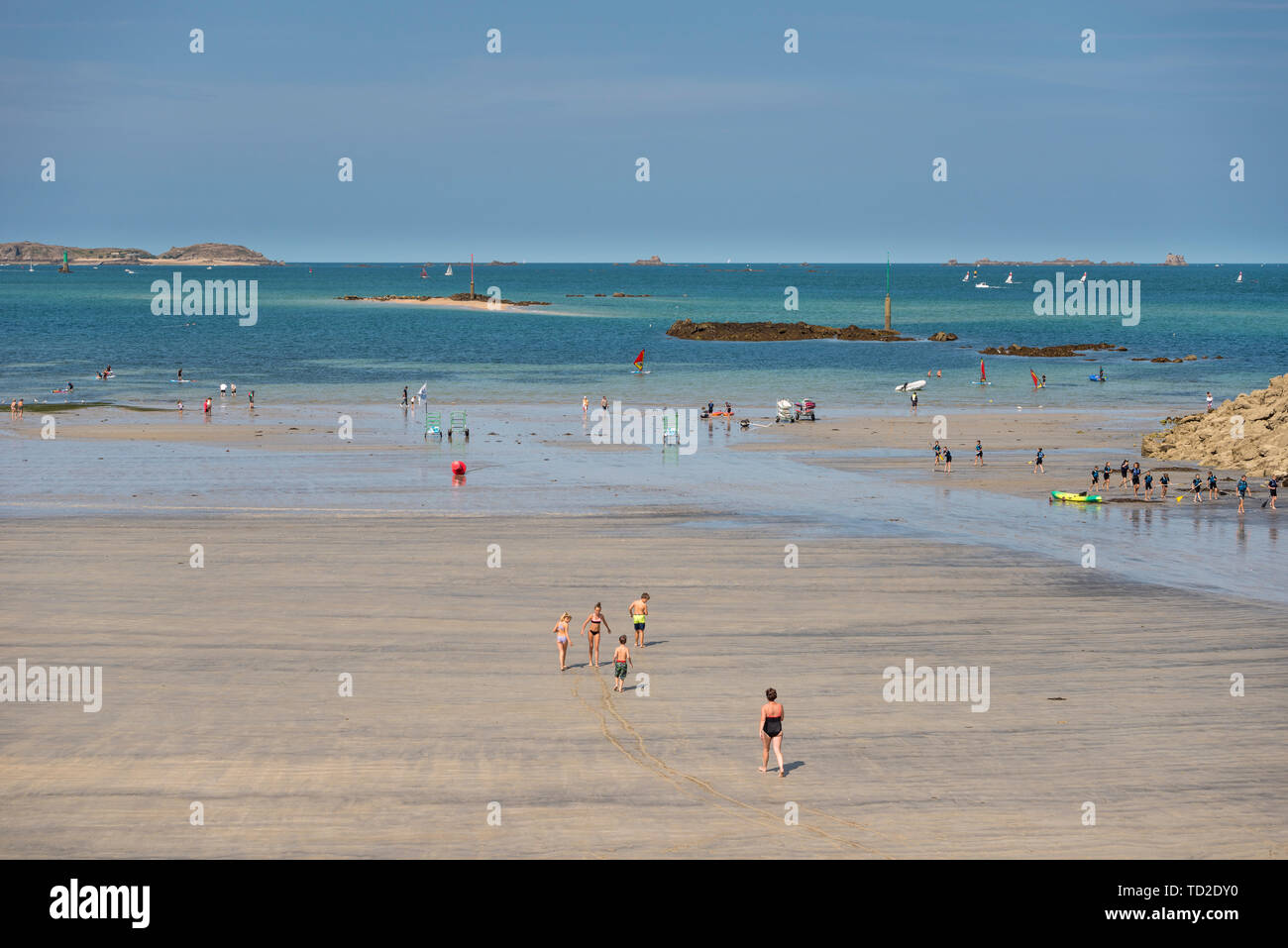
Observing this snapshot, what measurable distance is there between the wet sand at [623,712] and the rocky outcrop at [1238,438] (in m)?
22.3

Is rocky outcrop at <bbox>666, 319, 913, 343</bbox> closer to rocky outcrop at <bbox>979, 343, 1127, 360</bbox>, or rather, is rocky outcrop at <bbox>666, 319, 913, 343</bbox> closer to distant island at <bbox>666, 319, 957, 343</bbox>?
distant island at <bbox>666, 319, 957, 343</bbox>

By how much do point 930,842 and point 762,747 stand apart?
3439 mm

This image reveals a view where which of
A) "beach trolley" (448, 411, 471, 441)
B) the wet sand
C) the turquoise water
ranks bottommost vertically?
the wet sand

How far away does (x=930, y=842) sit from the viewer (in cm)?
1705

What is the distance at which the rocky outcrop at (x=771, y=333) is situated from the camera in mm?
140250

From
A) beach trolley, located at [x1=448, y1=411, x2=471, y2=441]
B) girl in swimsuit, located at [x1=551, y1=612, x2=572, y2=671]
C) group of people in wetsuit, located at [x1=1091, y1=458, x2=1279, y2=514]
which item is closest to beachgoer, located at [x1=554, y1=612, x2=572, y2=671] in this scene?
girl in swimsuit, located at [x1=551, y1=612, x2=572, y2=671]

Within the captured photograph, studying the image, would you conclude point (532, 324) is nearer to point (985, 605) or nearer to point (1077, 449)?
point (1077, 449)

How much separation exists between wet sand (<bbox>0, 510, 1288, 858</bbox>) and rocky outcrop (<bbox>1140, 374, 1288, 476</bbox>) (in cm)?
2228

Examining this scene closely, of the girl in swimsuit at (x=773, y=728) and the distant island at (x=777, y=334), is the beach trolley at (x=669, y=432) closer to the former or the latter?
the girl in swimsuit at (x=773, y=728)

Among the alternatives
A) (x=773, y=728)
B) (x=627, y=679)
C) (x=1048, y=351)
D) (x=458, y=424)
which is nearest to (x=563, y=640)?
(x=627, y=679)

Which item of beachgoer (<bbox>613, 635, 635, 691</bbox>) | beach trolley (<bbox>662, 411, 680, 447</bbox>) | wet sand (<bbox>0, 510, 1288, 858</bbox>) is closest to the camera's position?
wet sand (<bbox>0, 510, 1288, 858</bbox>)

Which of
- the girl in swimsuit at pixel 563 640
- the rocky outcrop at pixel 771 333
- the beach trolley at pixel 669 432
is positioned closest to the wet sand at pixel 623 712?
the girl in swimsuit at pixel 563 640

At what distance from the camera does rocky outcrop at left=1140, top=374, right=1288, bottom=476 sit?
51188mm
